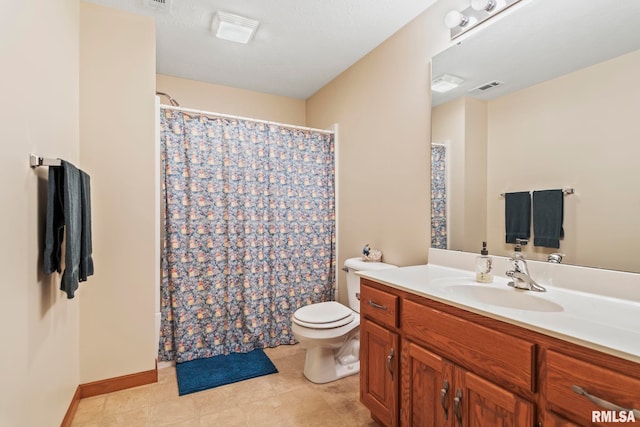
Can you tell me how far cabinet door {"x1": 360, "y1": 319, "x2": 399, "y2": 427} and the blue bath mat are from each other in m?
0.90

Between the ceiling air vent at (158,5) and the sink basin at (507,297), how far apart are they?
7.58 ft

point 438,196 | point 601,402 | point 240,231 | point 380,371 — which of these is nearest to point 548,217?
point 438,196

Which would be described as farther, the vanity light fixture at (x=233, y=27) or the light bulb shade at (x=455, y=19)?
the vanity light fixture at (x=233, y=27)

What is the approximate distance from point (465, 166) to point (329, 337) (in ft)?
4.45

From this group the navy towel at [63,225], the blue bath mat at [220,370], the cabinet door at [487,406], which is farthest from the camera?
the blue bath mat at [220,370]

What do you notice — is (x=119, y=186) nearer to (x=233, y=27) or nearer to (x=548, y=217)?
(x=233, y=27)

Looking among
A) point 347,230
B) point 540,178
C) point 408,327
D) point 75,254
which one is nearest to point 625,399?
point 408,327

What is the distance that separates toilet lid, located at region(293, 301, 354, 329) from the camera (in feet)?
6.71

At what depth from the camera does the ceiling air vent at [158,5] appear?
1.91m

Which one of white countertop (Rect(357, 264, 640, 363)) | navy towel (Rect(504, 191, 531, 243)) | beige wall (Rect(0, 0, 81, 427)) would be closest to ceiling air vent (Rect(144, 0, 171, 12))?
beige wall (Rect(0, 0, 81, 427))

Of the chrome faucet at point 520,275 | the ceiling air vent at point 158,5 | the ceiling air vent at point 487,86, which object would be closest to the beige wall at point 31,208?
the ceiling air vent at point 158,5

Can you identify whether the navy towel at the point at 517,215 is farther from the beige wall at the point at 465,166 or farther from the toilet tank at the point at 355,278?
the toilet tank at the point at 355,278

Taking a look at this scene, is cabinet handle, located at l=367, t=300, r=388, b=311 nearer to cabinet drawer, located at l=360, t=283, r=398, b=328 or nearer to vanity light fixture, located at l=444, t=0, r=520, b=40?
cabinet drawer, located at l=360, t=283, r=398, b=328

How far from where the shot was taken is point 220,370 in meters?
2.26
